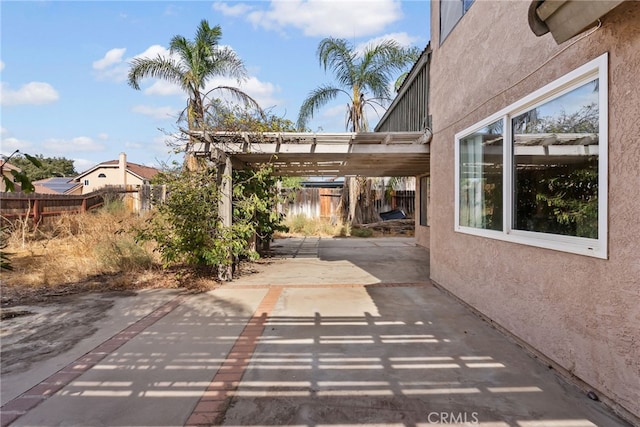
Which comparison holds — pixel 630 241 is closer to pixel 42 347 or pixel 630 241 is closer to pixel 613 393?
pixel 613 393

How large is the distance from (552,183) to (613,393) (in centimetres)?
187

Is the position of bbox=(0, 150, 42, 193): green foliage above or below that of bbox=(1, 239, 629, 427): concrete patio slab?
above

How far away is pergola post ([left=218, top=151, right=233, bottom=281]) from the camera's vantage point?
7059mm

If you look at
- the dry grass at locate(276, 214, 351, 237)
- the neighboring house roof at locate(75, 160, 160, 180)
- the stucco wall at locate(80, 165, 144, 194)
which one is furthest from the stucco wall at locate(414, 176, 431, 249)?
the stucco wall at locate(80, 165, 144, 194)

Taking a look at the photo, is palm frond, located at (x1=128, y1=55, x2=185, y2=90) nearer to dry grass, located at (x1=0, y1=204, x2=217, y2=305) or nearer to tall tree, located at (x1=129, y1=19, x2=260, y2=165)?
tall tree, located at (x1=129, y1=19, x2=260, y2=165)

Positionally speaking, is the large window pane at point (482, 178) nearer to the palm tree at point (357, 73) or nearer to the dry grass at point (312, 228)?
the palm tree at point (357, 73)

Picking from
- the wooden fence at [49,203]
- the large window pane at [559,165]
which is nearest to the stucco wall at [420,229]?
the large window pane at [559,165]

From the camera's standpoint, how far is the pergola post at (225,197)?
706 cm

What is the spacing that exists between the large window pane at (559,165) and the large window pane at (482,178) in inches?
14.5

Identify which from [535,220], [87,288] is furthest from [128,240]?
[535,220]

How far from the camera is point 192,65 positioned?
48.7 feet

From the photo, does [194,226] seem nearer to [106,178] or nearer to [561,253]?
[561,253]

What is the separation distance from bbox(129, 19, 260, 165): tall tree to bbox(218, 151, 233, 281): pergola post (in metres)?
8.39

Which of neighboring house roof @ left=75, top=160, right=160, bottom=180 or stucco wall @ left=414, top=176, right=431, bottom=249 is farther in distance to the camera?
neighboring house roof @ left=75, top=160, right=160, bottom=180
